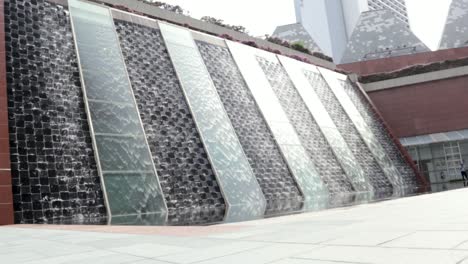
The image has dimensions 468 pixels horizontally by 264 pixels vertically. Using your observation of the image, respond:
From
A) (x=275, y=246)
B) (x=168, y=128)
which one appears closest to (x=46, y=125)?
(x=168, y=128)

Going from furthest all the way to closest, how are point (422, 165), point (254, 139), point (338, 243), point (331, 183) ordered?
1. point (422, 165)
2. point (331, 183)
3. point (254, 139)
4. point (338, 243)

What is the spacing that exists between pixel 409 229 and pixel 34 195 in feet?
24.4

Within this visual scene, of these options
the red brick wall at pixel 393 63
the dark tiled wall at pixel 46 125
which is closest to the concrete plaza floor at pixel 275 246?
the dark tiled wall at pixel 46 125

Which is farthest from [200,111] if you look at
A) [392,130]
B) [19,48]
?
[392,130]

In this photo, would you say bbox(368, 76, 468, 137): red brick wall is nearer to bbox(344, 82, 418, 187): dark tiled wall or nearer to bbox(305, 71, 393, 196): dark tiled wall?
bbox(344, 82, 418, 187): dark tiled wall

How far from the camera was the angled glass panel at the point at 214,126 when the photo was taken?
11875mm

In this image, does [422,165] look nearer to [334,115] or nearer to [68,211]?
[334,115]

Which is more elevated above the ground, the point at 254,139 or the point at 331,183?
the point at 254,139

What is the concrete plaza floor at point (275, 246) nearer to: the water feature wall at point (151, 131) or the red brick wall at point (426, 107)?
the water feature wall at point (151, 131)

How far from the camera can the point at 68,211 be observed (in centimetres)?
874

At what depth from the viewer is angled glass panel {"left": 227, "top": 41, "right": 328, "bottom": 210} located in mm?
14367

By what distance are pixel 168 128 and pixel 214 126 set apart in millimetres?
1808

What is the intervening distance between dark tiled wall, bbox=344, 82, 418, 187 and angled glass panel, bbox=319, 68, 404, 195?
0.56 meters

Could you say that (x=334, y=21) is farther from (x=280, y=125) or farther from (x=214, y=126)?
(x=214, y=126)
